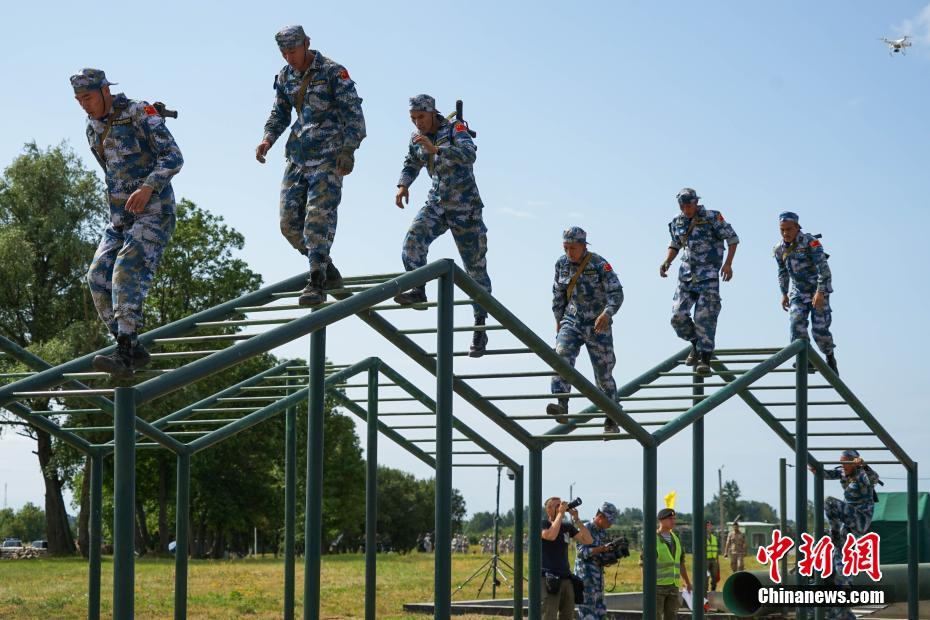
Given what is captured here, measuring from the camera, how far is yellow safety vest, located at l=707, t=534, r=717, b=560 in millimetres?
23337

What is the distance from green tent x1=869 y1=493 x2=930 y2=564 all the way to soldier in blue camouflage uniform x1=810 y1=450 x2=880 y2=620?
9.49m

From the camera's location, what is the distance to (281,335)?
799 centimetres

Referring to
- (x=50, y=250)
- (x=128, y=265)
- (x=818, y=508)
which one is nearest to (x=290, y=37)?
(x=128, y=265)

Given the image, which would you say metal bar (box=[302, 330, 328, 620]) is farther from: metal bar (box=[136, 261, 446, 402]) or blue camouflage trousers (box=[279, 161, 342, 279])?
blue camouflage trousers (box=[279, 161, 342, 279])

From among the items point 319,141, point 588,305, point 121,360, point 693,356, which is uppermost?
point 319,141

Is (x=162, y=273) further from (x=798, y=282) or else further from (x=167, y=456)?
(x=798, y=282)

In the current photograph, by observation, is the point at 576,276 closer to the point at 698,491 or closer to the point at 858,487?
the point at 698,491

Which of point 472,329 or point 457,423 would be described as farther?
point 457,423

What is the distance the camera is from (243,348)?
7.70 meters

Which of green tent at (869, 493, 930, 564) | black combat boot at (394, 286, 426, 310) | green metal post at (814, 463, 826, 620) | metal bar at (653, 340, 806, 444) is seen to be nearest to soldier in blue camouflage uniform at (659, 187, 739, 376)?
metal bar at (653, 340, 806, 444)

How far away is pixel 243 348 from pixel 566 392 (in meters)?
4.33

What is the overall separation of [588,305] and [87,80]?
505 cm

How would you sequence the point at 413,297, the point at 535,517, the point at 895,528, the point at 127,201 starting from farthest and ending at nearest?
the point at 895,528 → the point at 535,517 → the point at 413,297 → the point at 127,201

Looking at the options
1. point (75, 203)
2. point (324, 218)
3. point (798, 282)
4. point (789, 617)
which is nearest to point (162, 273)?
point (75, 203)
